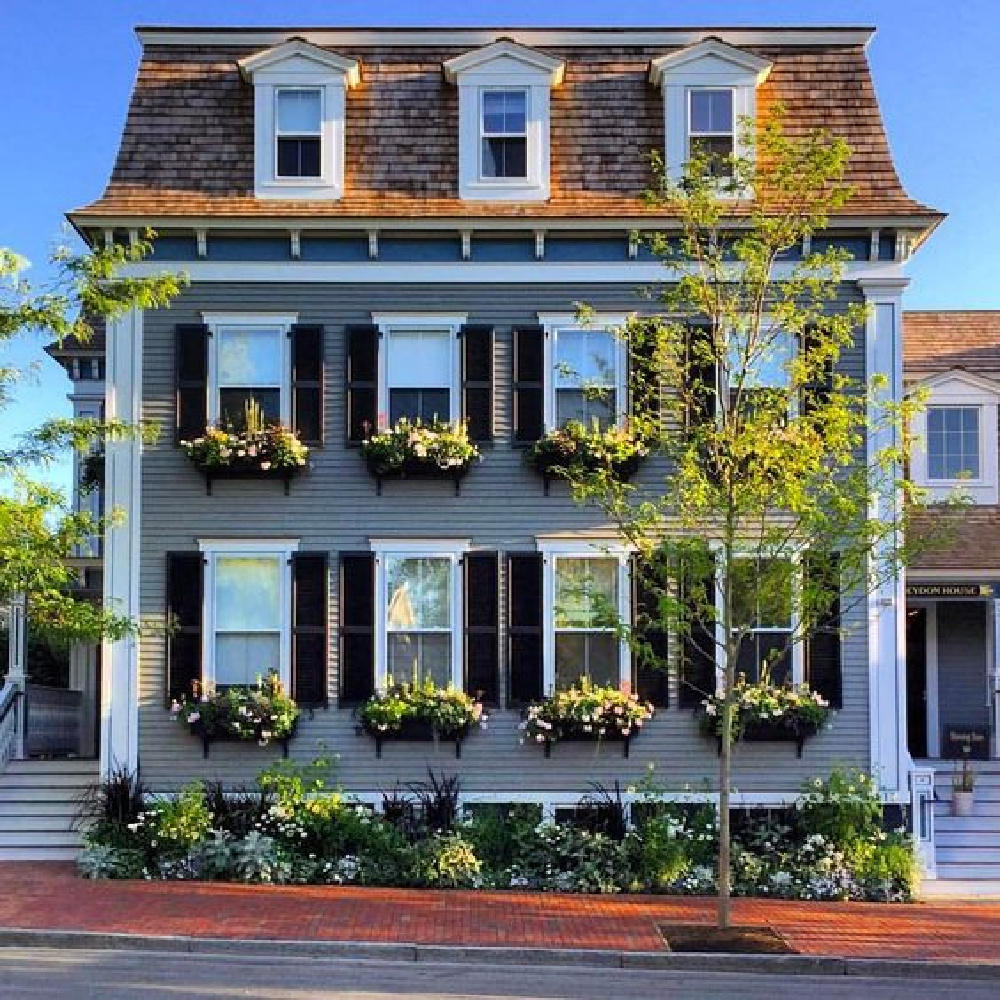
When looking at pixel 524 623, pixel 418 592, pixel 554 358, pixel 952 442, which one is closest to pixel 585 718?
pixel 524 623

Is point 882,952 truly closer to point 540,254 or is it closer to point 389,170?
point 540,254

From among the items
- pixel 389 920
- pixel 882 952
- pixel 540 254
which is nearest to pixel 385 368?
pixel 540 254

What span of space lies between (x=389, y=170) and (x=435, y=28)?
2.00m

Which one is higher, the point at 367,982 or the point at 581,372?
the point at 581,372

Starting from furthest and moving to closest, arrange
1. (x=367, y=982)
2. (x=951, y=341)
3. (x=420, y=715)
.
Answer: (x=951, y=341)
(x=420, y=715)
(x=367, y=982)

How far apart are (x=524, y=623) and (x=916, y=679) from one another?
22.6 ft

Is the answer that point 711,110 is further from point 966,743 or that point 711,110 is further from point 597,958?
point 597,958

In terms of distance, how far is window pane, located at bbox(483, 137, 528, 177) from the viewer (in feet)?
55.1

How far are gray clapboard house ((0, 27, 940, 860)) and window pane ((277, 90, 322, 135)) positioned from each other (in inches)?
2.0

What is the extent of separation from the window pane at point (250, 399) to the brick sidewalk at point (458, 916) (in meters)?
5.24

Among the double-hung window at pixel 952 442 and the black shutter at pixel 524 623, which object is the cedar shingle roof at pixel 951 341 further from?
the black shutter at pixel 524 623

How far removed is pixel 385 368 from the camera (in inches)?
649

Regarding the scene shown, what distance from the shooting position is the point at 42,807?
16750 mm

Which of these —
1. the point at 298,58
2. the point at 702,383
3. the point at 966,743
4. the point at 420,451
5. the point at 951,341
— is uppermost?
the point at 298,58
